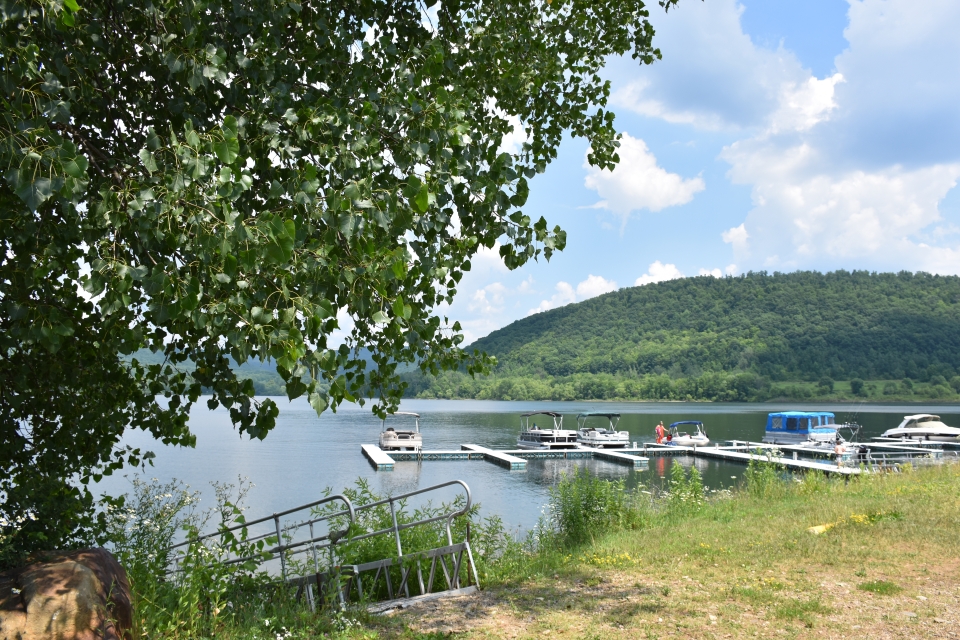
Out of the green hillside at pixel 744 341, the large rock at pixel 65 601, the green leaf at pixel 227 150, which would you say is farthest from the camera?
the green hillside at pixel 744 341

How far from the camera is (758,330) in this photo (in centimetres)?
14062

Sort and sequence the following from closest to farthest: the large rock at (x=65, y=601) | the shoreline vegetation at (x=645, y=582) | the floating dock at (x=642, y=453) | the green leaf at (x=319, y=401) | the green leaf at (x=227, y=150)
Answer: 1. the green leaf at (x=319, y=401)
2. the green leaf at (x=227, y=150)
3. the large rock at (x=65, y=601)
4. the shoreline vegetation at (x=645, y=582)
5. the floating dock at (x=642, y=453)

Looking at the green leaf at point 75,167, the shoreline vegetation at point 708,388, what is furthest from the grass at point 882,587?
the shoreline vegetation at point 708,388

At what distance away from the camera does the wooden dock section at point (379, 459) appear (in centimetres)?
3584

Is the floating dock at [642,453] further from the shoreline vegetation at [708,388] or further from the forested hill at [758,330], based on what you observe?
the forested hill at [758,330]

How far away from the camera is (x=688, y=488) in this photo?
46.1 feet

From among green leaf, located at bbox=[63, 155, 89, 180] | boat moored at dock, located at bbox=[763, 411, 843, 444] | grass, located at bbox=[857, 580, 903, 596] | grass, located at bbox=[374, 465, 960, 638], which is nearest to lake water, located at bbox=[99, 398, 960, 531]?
boat moored at dock, located at bbox=[763, 411, 843, 444]

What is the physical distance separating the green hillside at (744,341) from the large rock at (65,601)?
362 feet

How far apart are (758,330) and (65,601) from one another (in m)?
148

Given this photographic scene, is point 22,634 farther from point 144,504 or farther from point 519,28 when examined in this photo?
point 519,28

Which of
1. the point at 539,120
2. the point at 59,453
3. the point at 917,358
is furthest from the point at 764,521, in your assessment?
the point at 917,358

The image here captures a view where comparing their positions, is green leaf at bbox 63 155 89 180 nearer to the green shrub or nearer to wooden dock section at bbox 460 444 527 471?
the green shrub

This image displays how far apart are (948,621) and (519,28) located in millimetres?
6398

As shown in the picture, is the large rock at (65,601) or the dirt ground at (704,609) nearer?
the large rock at (65,601)
